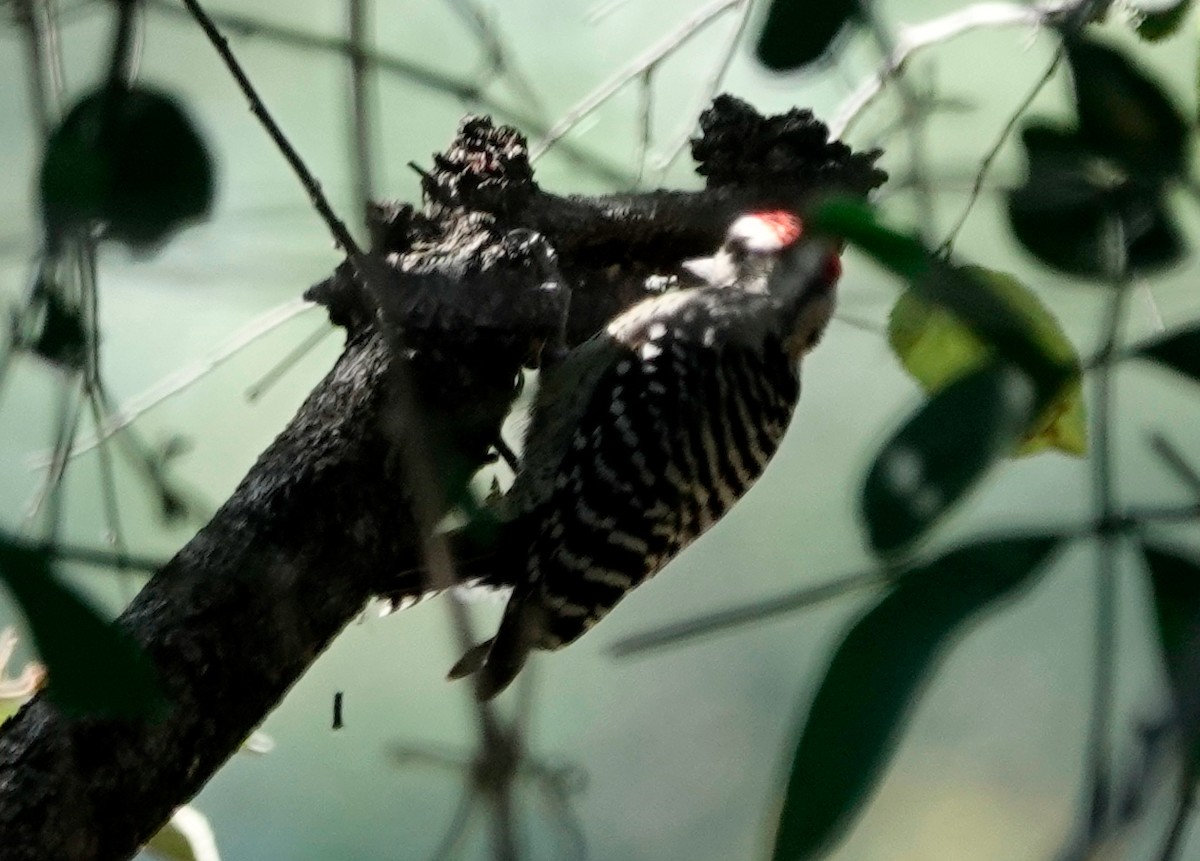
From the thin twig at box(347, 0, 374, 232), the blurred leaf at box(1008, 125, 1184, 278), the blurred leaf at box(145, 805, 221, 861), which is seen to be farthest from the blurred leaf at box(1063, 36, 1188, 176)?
the blurred leaf at box(145, 805, 221, 861)

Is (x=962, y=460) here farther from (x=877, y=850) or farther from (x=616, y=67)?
(x=877, y=850)

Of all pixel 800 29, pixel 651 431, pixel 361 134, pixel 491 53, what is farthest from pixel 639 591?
pixel 361 134

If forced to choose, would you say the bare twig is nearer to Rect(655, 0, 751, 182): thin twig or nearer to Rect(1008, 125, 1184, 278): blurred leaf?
Rect(1008, 125, 1184, 278): blurred leaf

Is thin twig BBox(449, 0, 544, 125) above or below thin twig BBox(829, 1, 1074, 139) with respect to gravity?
below

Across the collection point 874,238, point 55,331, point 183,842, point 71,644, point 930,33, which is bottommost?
point 183,842

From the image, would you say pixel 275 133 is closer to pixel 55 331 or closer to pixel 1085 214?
pixel 55 331

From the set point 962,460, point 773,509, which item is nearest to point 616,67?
point 773,509

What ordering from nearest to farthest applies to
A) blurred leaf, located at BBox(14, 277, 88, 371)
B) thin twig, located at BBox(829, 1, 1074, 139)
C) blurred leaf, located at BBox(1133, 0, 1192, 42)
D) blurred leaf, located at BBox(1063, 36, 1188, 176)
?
1. blurred leaf, located at BBox(1063, 36, 1188, 176)
2. blurred leaf, located at BBox(14, 277, 88, 371)
3. blurred leaf, located at BBox(1133, 0, 1192, 42)
4. thin twig, located at BBox(829, 1, 1074, 139)
